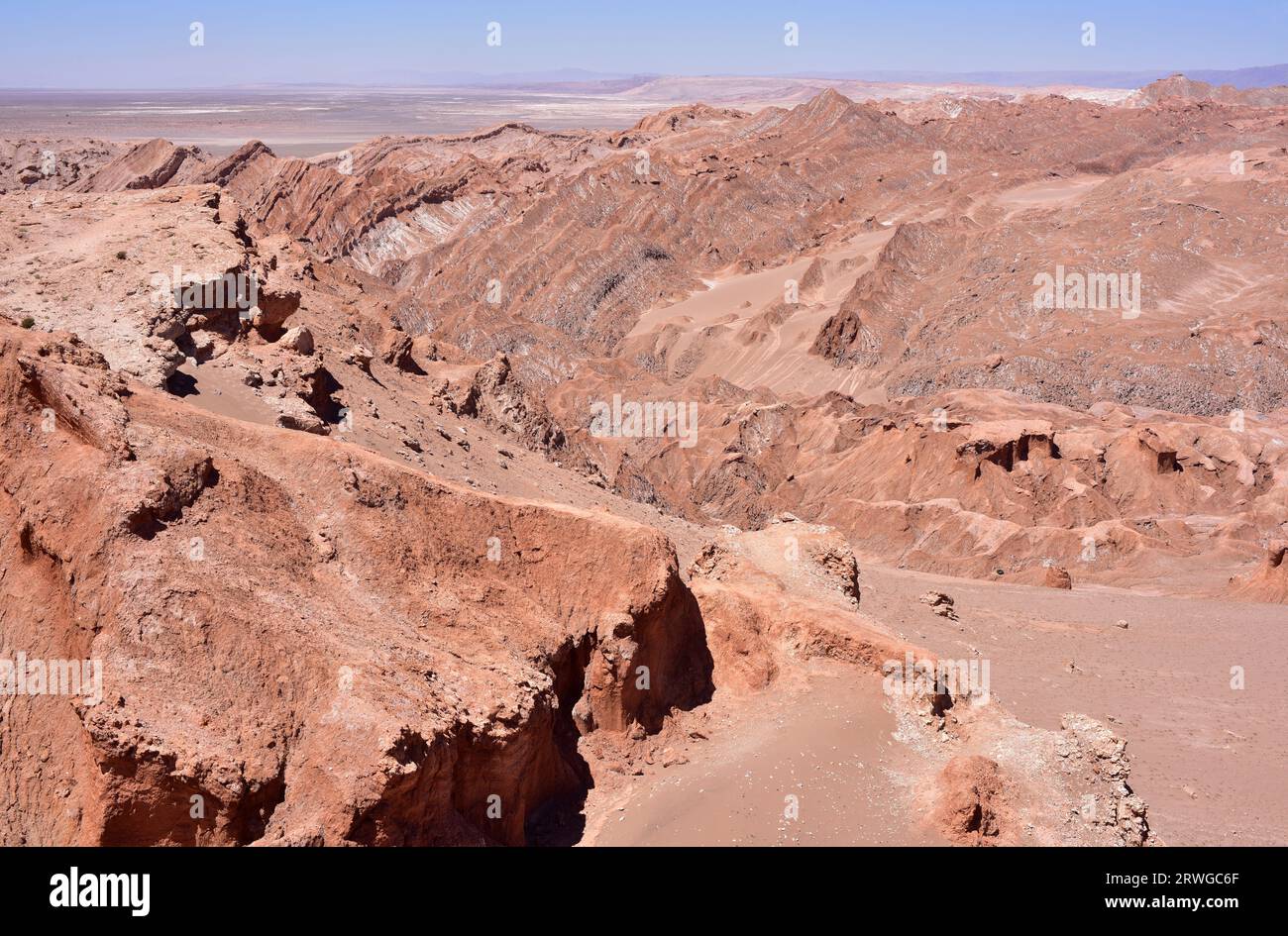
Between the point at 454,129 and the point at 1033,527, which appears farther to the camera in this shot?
the point at 454,129

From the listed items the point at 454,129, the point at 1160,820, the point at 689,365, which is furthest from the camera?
the point at 454,129

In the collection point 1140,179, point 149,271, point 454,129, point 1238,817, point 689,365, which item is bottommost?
point 1238,817

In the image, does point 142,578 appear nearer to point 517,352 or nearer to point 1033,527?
point 1033,527

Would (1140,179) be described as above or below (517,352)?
above

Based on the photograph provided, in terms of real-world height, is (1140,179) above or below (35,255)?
above

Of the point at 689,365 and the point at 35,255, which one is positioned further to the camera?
the point at 689,365
